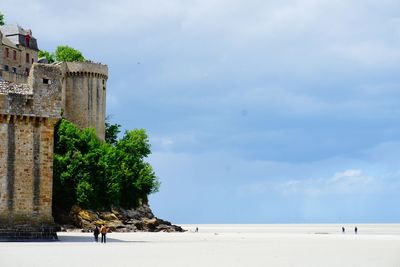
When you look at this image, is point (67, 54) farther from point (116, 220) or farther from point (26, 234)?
point (26, 234)

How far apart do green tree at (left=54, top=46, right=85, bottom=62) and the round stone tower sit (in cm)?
1120

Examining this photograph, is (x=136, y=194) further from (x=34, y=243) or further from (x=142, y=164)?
(x=34, y=243)

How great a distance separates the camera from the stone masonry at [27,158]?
42.7 metres

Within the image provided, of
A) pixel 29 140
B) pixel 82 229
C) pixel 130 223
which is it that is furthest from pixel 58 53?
pixel 29 140

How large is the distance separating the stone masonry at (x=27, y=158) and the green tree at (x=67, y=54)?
6742 centimetres

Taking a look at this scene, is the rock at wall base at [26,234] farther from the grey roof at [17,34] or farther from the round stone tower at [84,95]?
the grey roof at [17,34]

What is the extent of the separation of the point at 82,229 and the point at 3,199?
26.8 meters

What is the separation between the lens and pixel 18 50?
365 ft

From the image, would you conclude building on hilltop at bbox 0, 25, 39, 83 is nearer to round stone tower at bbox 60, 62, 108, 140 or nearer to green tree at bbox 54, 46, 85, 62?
green tree at bbox 54, 46, 85, 62

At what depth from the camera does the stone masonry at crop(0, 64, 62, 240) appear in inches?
1681

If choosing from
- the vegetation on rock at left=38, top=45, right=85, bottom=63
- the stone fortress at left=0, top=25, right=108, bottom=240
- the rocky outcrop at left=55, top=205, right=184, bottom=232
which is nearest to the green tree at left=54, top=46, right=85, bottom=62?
the vegetation on rock at left=38, top=45, right=85, bottom=63

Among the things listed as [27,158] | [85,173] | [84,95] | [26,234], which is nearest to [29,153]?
[27,158]

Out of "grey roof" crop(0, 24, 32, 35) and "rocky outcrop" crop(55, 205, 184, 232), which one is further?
"grey roof" crop(0, 24, 32, 35)

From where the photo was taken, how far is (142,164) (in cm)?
8981
